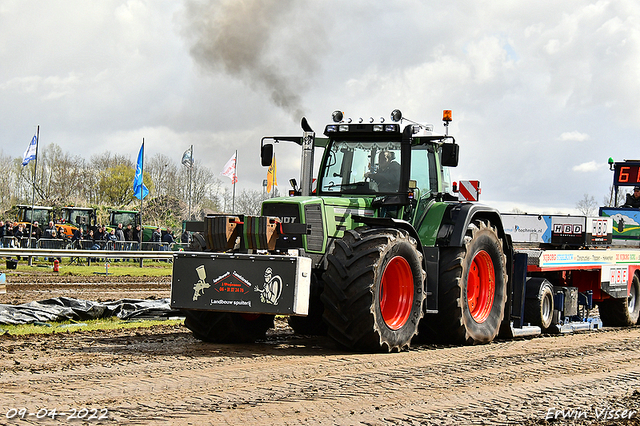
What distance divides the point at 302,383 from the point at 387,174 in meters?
3.95

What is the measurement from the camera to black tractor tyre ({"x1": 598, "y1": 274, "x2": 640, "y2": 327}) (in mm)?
14508

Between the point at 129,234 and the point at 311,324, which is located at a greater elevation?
the point at 129,234

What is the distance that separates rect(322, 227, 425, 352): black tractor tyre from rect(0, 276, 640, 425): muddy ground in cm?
24

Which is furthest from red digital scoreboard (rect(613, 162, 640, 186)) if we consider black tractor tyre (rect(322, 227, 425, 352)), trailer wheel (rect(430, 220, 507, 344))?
black tractor tyre (rect(322, 227, 425, 352))

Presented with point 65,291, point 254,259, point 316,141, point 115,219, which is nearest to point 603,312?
point 316,141

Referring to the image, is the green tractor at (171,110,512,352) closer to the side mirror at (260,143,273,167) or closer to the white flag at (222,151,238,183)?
the side mirror at (260,143,273,167)

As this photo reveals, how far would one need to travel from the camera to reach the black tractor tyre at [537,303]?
11641 mm

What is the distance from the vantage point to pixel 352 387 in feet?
21.4

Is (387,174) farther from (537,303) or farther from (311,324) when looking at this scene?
(537,303)

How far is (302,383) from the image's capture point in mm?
6660

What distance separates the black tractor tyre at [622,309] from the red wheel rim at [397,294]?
7.20 metres

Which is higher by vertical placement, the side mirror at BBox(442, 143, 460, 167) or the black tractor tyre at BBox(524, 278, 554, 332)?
the side mirror at BBox(442, 143, 460, 167)

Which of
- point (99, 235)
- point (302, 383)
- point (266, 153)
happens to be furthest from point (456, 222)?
point (99, 235)

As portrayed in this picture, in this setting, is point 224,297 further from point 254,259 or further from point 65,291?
point 65,291
